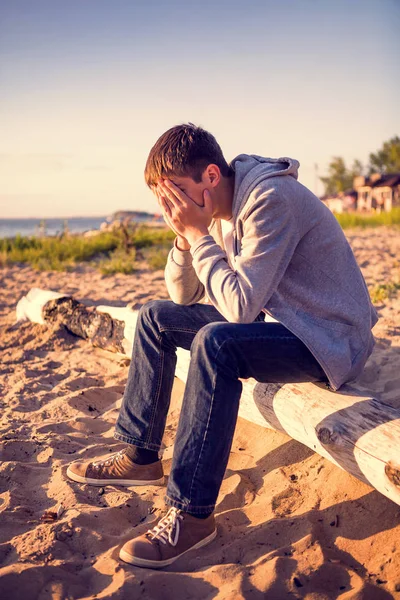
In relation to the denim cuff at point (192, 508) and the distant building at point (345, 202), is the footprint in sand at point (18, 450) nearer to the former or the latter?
the denim cuff at point (192, 508)

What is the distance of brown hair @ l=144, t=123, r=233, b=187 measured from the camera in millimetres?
2471

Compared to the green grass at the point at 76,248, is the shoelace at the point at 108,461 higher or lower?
lower

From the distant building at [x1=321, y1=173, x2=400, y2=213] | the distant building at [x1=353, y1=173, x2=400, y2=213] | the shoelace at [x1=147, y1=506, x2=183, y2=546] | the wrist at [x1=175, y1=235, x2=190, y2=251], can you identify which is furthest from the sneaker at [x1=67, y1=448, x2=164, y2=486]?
the distant building at [x1=353, y1=173, x2=400, y2=213]

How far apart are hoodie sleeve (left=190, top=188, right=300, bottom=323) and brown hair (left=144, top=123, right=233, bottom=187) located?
0.28 m

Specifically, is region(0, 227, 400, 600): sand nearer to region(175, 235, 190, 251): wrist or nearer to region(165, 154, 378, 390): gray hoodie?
region(165, 154, 378, 390): gray hoodie

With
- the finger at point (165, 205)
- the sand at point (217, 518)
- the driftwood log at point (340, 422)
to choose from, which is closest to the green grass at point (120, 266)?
the sand at point (217, 518)

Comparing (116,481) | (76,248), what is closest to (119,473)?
(116,481)

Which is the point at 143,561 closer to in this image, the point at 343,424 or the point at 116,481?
the point at 116,481

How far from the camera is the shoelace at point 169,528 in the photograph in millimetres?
2256

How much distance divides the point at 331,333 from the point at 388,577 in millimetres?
933

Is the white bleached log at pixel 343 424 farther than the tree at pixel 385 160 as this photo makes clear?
No

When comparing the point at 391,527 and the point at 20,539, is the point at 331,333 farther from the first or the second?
the point at 20,539

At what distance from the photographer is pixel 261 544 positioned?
2.28 meters

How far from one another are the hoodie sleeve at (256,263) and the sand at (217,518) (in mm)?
879
